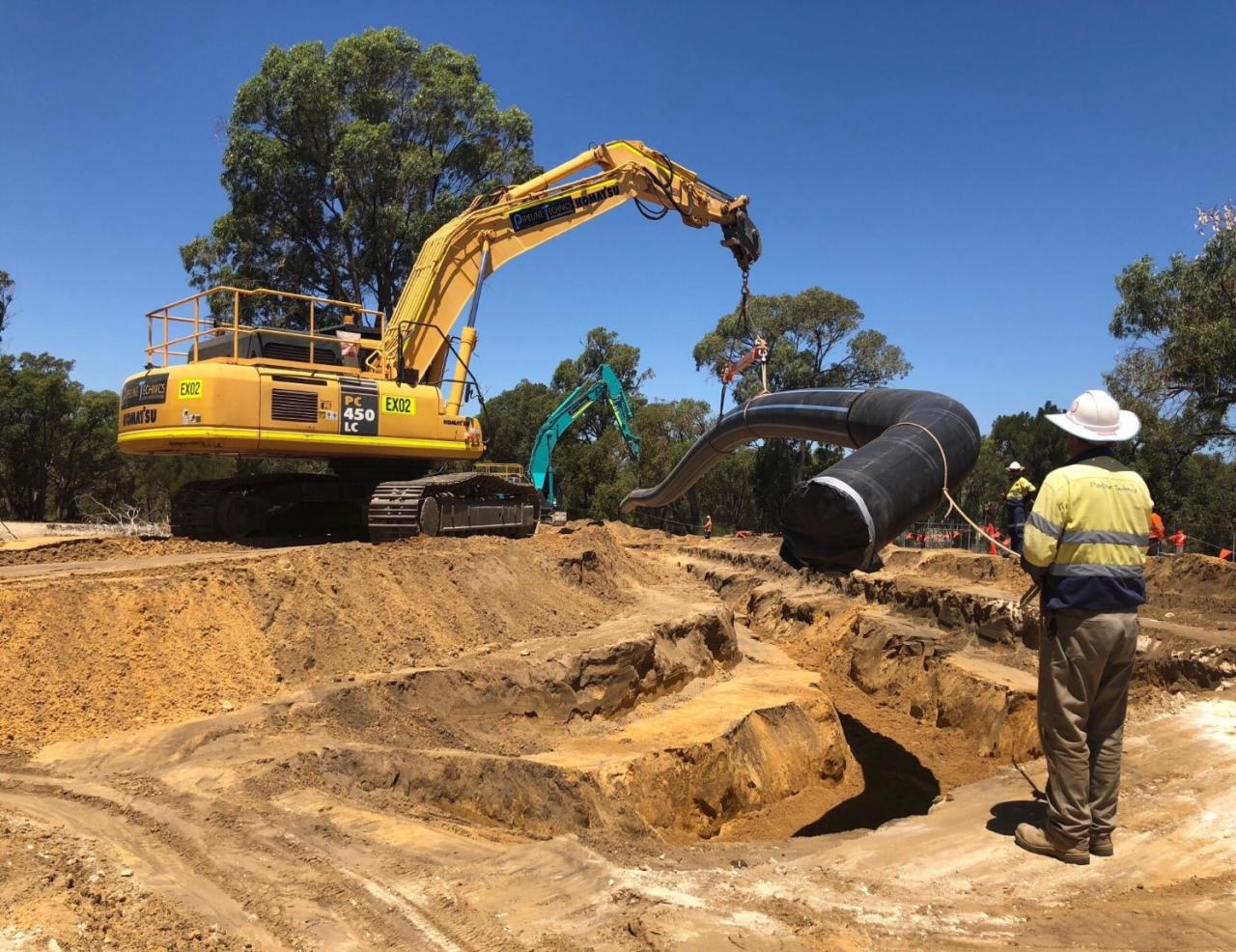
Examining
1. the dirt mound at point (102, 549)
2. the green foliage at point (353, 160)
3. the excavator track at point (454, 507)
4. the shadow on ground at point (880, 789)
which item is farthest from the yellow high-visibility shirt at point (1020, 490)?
the green foliage at point (353, 160)

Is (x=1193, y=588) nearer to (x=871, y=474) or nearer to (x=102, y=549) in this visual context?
(x=871, y=474)

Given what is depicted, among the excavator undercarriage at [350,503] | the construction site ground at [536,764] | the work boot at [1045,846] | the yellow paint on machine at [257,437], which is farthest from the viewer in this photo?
the excavator undercarriage at [350,503]

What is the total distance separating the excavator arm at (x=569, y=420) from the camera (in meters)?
27.5

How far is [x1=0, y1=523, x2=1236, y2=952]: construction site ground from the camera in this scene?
3.53 meters

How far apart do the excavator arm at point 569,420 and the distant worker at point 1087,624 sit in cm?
2258

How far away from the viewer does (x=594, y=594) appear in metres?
12.6

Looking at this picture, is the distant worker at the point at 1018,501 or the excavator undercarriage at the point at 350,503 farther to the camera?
the distant worker at the point at 1018,501

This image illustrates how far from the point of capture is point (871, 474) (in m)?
4.79

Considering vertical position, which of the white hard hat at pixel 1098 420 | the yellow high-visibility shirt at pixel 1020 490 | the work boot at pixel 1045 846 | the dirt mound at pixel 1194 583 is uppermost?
the white hard hat at pixel 1098 420

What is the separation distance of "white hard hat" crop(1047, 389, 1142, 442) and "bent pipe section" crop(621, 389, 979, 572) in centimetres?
88

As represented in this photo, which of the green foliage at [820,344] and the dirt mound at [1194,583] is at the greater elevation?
the green foliage at [820,344]

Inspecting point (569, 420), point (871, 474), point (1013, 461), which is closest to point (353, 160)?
point (569, 420)

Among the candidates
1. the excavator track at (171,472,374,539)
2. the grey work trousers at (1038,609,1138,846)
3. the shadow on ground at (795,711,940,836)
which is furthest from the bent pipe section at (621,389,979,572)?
the excavator track at (171,472,374,539)

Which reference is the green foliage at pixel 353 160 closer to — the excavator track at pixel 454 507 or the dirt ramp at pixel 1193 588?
the excavator track at pixel 454 507
